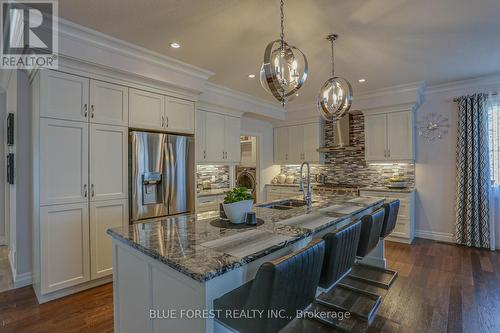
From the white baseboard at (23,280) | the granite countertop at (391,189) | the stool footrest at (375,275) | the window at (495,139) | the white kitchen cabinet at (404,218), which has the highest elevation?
the window at (495,139)

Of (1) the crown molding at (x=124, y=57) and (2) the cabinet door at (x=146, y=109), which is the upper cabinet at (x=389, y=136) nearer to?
(1) the crown molding at (x=124, y=57)

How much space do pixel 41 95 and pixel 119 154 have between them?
2.95ft

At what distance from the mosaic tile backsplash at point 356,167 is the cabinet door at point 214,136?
249cm

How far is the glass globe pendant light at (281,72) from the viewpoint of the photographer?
2.01 m

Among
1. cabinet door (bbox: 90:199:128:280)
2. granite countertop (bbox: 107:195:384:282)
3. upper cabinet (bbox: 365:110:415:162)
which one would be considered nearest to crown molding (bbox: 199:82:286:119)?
upper cabinet (bbox: 365:110:415:162)

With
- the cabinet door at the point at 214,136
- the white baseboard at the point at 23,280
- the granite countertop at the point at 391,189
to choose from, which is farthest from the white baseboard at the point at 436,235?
the white baseboard at the point at 23,280

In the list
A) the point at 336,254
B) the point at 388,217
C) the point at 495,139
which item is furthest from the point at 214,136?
the point at 495,139

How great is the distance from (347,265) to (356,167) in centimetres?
391

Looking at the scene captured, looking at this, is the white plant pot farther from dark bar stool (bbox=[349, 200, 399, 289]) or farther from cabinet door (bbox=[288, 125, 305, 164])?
cabinet door (bbox=[288, 125, 305, 164])

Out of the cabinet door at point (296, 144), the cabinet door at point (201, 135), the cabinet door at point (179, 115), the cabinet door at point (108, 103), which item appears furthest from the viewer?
the cabinet door at point (296, 144)

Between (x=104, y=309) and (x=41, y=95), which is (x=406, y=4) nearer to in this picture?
(x=41, y=95)

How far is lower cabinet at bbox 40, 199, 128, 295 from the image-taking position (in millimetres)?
2584

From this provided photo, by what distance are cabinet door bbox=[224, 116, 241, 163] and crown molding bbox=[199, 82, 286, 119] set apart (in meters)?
0.25

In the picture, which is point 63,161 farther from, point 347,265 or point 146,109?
point 347,265
